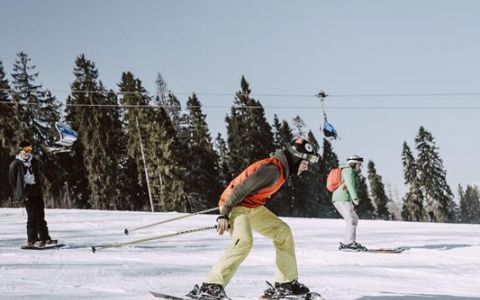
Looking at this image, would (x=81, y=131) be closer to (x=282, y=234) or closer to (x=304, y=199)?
(x=304, y=199)

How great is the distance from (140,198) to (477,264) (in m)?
48.4

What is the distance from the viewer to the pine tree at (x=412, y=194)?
6825cm

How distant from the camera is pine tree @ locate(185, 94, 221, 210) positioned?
5341 centimetres

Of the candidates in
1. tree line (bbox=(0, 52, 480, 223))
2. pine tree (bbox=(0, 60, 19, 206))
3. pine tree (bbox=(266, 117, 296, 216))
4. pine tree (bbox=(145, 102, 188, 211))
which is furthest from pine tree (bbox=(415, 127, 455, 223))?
pine tree (bbox=(0, 60, 19, 206))

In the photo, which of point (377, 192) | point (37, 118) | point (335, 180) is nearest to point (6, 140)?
point (37, 118)

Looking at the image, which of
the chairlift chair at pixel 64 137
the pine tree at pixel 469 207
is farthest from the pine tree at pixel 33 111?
the pine tree at pixel 469 207

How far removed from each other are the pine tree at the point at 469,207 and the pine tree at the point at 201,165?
95.7m

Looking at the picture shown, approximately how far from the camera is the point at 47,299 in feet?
17.9

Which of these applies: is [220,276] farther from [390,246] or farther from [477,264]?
[390,246]

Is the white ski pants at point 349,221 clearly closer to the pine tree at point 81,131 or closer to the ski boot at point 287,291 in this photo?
the ski boot at point 287,291

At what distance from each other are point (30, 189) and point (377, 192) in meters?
78.9

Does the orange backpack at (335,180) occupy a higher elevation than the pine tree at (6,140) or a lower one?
lower

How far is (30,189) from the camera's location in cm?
960

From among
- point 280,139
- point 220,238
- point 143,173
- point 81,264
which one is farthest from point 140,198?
point 81,264
